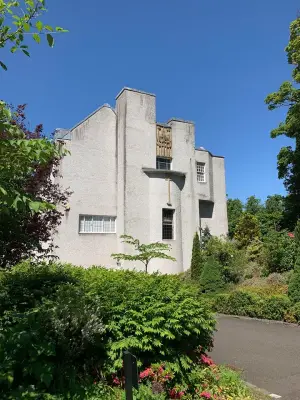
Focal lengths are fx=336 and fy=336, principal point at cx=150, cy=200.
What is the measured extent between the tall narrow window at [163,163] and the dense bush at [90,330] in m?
19.8

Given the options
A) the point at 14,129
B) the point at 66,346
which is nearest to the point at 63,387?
the point at 66,346

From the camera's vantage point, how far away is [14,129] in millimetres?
3992

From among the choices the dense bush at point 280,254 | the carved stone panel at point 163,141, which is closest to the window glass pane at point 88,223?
the carved stone panel at point 163,141

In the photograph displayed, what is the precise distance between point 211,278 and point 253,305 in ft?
15.7

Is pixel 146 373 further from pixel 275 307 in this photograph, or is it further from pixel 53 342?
pixel 275 307

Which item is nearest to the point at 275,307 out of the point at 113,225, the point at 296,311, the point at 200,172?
the point at 296,311

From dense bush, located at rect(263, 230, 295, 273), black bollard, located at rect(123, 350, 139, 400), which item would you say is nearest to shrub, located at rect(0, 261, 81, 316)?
black bollard, located at rect(123, 350, 139, 400)

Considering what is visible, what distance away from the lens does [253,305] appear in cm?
1380

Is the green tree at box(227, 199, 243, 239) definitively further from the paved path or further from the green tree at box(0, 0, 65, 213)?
the green tree at box(0, 0, 65, 213)

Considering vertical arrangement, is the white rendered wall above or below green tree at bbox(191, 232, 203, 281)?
above

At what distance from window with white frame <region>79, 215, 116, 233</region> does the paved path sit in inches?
469

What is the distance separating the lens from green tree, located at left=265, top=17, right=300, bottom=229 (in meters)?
21.6

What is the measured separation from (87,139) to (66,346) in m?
20.2

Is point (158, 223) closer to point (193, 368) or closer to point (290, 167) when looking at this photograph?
point (290, 167)
